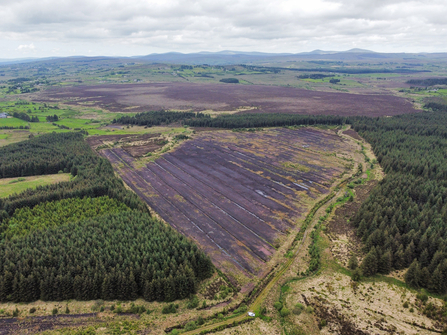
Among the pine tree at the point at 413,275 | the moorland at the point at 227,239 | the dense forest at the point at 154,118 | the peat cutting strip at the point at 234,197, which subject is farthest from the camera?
the dense forest at the point at 154,118

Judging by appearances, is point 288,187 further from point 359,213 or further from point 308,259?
point 308,259

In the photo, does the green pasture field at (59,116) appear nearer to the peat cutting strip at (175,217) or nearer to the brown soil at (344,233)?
the peat cutting strip at (175,217)

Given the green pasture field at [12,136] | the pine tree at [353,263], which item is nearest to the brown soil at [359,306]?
the pine tree at [353,263]

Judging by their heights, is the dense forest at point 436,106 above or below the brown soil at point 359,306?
above

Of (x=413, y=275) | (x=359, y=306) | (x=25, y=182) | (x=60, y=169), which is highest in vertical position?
(x=60, y=169)

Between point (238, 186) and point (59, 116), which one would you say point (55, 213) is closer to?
point (238, 186)

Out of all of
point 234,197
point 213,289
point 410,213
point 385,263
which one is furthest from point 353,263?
point 234,197
